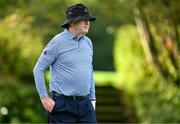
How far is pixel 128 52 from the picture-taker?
43.6 ft

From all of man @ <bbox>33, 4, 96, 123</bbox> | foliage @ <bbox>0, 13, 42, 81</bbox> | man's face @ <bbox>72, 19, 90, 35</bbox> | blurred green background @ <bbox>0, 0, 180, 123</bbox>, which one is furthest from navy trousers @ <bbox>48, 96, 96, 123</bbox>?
foliage @ <bbox>0, 13, 42, 81</bbox>

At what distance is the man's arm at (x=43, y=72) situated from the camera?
630cm

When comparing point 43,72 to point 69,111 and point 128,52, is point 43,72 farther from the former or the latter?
point 128,52

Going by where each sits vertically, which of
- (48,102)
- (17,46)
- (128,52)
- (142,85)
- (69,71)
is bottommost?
(142,85)

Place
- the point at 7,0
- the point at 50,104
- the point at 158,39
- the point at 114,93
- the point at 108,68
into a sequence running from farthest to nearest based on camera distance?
the point at 108,68
the point at 114,93
the point at 158,39
the point at 7,0
the point at 50,104

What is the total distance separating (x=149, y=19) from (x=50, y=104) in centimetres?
510

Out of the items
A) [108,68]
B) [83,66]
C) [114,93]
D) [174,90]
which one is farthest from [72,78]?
[108,68]

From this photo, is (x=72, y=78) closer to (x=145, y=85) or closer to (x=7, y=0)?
(x=7, y=0)

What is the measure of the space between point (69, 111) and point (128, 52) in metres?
6.98

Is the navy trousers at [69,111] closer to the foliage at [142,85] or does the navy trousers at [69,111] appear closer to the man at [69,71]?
the man at [69,71]

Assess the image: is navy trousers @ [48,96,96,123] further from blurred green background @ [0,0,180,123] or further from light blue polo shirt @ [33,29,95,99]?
blurred green background @ [0,0,180,123]

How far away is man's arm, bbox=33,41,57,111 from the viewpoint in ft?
20.7

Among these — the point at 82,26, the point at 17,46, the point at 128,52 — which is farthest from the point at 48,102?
the point at 128,52

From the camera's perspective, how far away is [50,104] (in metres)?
6.32
